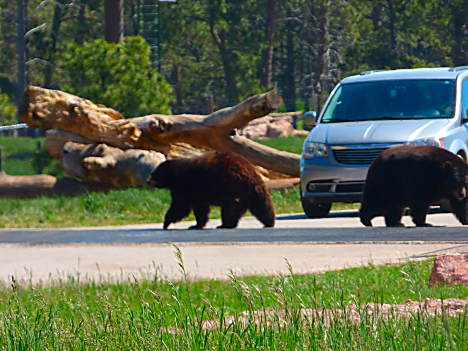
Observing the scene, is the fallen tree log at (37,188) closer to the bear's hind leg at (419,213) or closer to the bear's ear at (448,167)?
the bear's hind leg at (419,213)

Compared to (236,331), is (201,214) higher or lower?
lower

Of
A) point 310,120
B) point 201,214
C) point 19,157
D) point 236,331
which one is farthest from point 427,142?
point 19,157

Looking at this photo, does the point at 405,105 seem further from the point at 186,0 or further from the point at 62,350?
the point at 186,0

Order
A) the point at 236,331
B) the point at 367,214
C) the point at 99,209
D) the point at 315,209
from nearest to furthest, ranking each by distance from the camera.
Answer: the point at 236,331 → the point at 367,214 → the point at 315,209 → the point at 99,209

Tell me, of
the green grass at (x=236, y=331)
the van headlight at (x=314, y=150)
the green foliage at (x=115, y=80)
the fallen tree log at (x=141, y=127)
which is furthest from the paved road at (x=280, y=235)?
the green foliage at (x=115, y=80)

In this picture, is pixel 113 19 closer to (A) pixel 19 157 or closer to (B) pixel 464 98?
(A) pixel 19 157

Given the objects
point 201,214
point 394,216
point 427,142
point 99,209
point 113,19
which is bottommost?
point 99,209

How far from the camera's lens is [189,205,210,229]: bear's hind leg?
31.9 ft

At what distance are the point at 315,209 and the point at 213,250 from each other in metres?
3.56

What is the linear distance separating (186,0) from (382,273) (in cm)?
4256

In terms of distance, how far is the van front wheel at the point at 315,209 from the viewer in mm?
10656

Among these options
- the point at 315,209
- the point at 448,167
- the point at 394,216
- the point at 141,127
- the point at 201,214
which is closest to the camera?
the point at 448,167

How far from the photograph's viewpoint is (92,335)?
3.46 m

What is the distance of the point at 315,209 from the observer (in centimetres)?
1084
